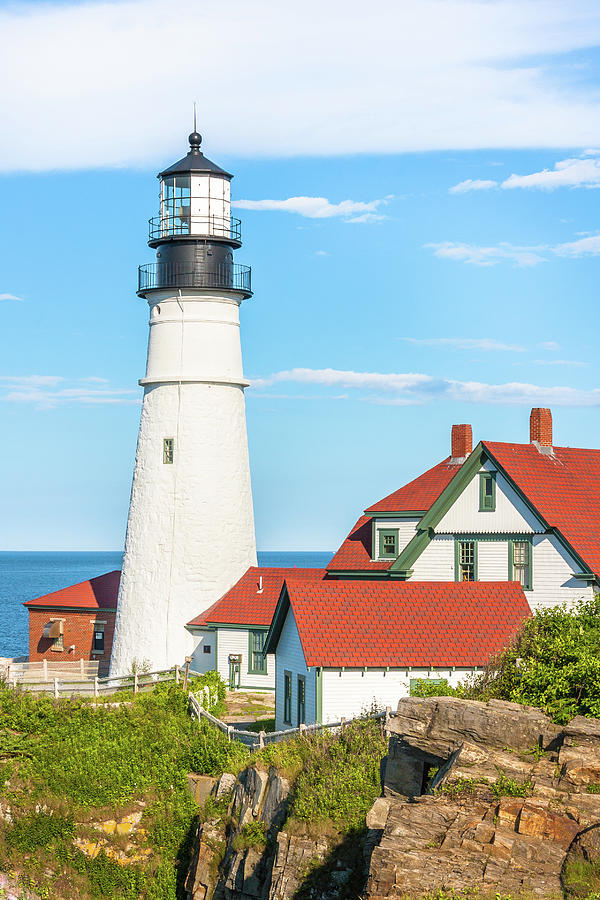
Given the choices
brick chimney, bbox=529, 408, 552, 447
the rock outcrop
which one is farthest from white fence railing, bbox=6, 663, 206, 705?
the rock outcrop

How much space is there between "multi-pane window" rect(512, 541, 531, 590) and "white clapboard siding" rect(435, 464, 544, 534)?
1.12 ft

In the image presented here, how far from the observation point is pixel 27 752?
25.8 meters

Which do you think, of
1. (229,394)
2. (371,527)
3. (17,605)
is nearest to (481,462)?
(371,527)

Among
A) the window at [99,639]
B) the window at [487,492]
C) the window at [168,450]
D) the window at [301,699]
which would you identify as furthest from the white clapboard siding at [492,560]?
the window at [99,639]

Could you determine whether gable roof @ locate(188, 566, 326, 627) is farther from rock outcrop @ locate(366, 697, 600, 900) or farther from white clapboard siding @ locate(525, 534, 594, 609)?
rock outcrop @ locate(366, 697, 600, 900)

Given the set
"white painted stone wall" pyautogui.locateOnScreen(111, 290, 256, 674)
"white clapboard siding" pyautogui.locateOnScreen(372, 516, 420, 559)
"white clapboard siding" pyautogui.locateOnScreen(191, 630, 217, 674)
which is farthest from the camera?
"white painted stone wall" pyautogui.locateOnScreen(111, 290, 256, 674)

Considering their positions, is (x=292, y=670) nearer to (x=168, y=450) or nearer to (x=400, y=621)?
(x=400, y=621)

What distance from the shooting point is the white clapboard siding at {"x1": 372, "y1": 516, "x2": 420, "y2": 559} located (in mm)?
31453

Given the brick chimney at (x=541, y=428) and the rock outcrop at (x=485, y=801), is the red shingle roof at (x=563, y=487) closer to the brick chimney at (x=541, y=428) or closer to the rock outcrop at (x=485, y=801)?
the brick chimney at (x=541, y=428)

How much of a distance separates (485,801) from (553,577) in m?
15.0

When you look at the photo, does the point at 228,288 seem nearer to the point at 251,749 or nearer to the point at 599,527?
the point at 599,527

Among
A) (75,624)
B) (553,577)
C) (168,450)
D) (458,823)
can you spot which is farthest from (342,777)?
(75,624)

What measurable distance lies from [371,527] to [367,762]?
1496cm

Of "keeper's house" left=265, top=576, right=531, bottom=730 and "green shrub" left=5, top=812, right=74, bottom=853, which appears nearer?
"green shrub" left=5, top=812, right=74, bottom=853
